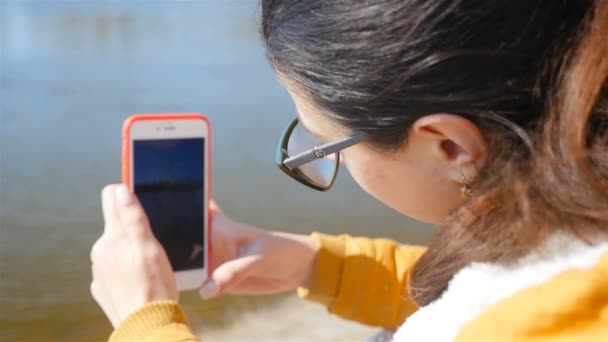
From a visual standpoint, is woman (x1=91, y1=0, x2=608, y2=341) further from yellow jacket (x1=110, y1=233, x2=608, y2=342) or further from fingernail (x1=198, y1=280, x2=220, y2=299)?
fingernail (x1=198, y1=280, x2=220, y2=299)

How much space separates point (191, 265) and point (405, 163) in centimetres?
30

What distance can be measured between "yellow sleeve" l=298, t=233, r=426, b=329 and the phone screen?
0.46ft

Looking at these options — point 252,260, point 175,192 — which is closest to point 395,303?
point 252,260

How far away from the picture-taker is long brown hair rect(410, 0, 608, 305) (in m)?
0.46

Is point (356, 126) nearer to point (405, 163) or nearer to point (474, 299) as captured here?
point (405, 163)

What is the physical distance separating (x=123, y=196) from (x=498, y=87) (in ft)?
1.14

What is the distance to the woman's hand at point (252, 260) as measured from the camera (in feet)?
2.52

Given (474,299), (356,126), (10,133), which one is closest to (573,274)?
(474,299)

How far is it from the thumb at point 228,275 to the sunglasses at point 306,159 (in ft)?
0.48

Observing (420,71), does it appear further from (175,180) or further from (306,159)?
(175,180)

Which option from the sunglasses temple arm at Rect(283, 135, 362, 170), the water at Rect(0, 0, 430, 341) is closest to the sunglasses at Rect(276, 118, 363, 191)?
the sunglasses temple arm at Rect(283, 135, 362, 170)

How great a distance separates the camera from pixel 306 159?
0.62 m

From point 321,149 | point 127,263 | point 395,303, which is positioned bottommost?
point 395,303

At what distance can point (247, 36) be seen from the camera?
2184 millimetres
